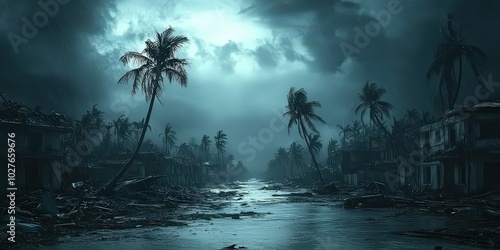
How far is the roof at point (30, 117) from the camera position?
31969 millimetres

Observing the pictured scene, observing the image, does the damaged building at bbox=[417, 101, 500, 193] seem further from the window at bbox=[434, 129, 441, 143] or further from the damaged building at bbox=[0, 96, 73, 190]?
the damaged building at bbox=[0, 96, 73, 190]

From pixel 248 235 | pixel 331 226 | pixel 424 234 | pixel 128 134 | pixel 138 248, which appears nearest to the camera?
pixel 138 248

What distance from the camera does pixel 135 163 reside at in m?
63.3

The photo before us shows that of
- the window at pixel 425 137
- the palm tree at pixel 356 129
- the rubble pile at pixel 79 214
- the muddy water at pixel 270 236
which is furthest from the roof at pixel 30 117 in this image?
the palm tree at pixel 356 129

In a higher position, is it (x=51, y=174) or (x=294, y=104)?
(x=294, y=104)

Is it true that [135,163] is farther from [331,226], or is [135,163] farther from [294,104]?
[331,226]

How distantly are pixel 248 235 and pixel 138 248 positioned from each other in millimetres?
4354

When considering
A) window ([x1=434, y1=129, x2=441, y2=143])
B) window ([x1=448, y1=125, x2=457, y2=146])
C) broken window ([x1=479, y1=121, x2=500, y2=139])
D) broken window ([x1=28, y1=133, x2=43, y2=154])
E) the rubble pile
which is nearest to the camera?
the rubble pile

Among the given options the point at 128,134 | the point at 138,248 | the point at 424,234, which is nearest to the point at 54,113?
the point at 138,248

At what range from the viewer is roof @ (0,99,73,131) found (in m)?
32.0

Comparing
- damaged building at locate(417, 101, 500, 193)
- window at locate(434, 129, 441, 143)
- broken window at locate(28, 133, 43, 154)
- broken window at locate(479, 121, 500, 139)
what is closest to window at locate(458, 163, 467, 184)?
damaged building at locate(417, 101, 500, 193)

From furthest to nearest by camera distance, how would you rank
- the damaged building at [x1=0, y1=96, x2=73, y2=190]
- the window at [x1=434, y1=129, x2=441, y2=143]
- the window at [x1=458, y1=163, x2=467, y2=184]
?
1. the window at [x1=434, y1=129, x2=441, y2=143]
2. the window at [x1=458, y1=163, x2=467, y2=184]
3. the damaged building at [x1=0, y1=96, x2=73, y2=190]

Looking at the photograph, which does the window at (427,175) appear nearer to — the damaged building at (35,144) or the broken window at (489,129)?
the broken window at (489,129)

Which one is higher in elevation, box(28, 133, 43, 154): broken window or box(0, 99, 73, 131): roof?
box(0, 99, 73, 131): roof
